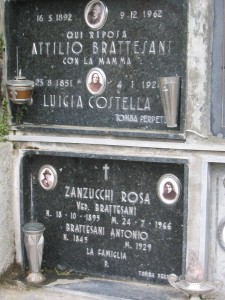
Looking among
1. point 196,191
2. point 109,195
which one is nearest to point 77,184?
point 109,195

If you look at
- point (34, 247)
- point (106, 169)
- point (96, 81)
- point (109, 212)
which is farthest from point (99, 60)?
point (34, 247)

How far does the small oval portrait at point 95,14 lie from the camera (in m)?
5.30

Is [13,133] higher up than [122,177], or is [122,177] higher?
[13,133]

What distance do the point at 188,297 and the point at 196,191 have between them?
2.76ft

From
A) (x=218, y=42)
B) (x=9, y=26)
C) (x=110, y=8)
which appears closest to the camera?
(x=218, y=42)

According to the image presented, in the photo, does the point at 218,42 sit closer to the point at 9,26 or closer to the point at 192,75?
the point at 192,75

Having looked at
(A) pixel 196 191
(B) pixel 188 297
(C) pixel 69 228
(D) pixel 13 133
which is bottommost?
(B) pixel 188 297

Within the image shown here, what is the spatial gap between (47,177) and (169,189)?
3.73 ft

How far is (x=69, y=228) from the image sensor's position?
5.67 m

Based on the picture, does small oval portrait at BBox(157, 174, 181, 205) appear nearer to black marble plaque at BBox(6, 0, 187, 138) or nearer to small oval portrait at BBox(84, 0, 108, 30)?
black marble plaque at BBox(6, 0, 187, 138)

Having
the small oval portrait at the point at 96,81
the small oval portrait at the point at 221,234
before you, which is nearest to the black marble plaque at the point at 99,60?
the small oval portrait at the point at 96,81

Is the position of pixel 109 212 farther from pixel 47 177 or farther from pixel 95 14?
pixel 95 14

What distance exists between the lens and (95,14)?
5340mm

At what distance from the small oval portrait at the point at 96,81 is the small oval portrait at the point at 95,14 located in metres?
0.36
